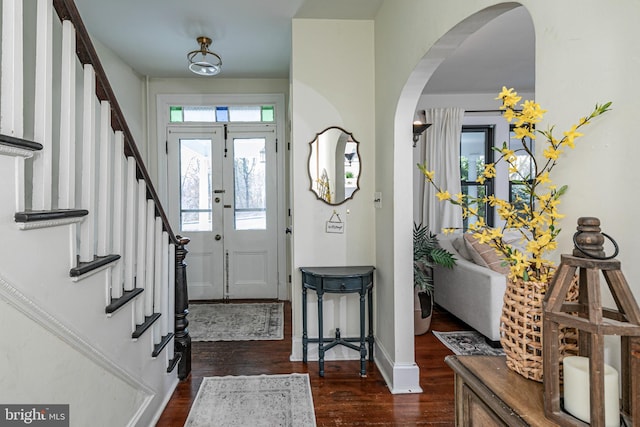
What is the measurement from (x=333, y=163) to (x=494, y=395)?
2.32 metres

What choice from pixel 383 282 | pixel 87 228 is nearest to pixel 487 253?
pixel 383 282

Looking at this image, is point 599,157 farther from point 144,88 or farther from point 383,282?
point 144,88

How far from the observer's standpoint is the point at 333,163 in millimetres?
2998

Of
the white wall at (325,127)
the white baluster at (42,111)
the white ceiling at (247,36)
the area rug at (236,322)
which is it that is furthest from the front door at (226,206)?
the white baluster at (42,111)

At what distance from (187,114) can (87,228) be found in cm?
340

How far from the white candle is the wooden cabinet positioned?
0.18ft

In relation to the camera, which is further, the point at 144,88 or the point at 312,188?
the point at 144,88

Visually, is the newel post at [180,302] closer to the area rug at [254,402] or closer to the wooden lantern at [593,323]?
the area rug at [254,402]

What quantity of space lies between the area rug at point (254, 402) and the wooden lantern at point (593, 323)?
1.72 m

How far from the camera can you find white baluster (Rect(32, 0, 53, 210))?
49.1 inches

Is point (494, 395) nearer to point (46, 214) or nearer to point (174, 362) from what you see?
point (46, 214)

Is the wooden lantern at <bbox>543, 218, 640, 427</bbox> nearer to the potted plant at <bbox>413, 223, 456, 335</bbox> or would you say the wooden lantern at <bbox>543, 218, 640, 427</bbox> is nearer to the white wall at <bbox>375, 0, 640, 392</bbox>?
the white wall at <bbox>375, 0, 640, 392</bbox>

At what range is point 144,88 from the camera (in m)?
4.47

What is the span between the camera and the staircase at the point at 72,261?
1.11 metres
